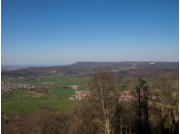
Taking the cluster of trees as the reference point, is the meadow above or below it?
below

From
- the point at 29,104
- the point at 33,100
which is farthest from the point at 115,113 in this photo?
the point at 33,100

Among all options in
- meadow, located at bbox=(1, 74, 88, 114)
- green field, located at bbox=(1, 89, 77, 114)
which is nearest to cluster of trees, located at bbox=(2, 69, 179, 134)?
meadow, located at bbox=(1, 74, 88, 114)

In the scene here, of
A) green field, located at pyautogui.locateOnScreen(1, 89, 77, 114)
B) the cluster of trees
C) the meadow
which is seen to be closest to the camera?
the cluster of trees

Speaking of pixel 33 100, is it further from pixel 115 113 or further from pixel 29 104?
pixel 115 113

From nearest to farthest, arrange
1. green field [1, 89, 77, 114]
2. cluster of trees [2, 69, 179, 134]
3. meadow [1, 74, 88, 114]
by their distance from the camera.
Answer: cluster of trees [2, 69, 179, 134]
green field [1, 89, 77, 114]
meadow [1, 74, 88, 114]

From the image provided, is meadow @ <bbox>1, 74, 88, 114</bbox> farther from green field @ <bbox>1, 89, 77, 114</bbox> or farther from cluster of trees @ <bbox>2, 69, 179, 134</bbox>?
cluster of trees @ <bbox>2, 69, 179, 134</bbox>

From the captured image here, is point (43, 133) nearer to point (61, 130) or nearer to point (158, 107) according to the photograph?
point (61, 130)

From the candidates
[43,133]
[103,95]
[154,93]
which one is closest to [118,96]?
[103,95]

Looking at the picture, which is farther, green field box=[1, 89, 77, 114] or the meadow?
the meadow
